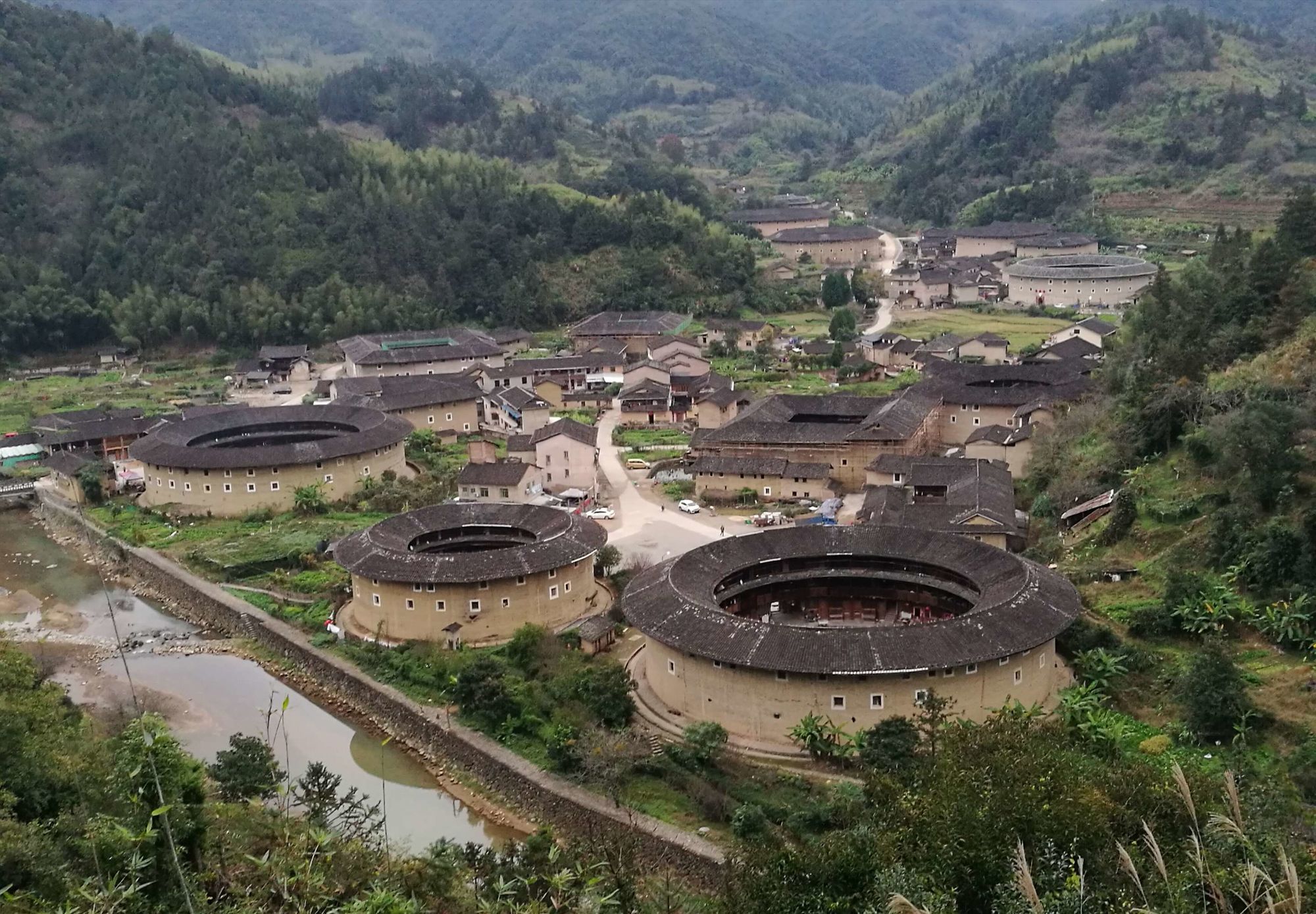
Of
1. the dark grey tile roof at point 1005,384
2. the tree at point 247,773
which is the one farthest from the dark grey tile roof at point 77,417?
the dark grey tile roof at point 1005,384

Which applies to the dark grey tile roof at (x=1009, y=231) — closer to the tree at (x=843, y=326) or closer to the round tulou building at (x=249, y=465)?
the tree at (x=843, y=326)

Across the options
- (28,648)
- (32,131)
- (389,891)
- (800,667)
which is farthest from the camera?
(32,131)

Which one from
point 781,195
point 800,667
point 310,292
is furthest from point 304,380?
point 781,195

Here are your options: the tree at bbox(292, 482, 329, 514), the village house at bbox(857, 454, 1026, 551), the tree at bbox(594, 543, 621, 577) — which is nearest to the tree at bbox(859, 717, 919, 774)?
the village house at bbox(857, 454, 1026, 551)

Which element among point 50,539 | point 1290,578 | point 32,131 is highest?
point 32,131

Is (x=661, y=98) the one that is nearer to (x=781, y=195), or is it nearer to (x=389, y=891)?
(x=781, y=195)

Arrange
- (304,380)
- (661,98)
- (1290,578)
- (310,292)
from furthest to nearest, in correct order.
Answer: (661,98)
(310,292)
(304,380)
(1290,578)

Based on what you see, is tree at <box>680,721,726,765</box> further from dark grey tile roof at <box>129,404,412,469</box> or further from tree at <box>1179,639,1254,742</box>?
dark grey tile roof at <box>129,404,412,469</box>
